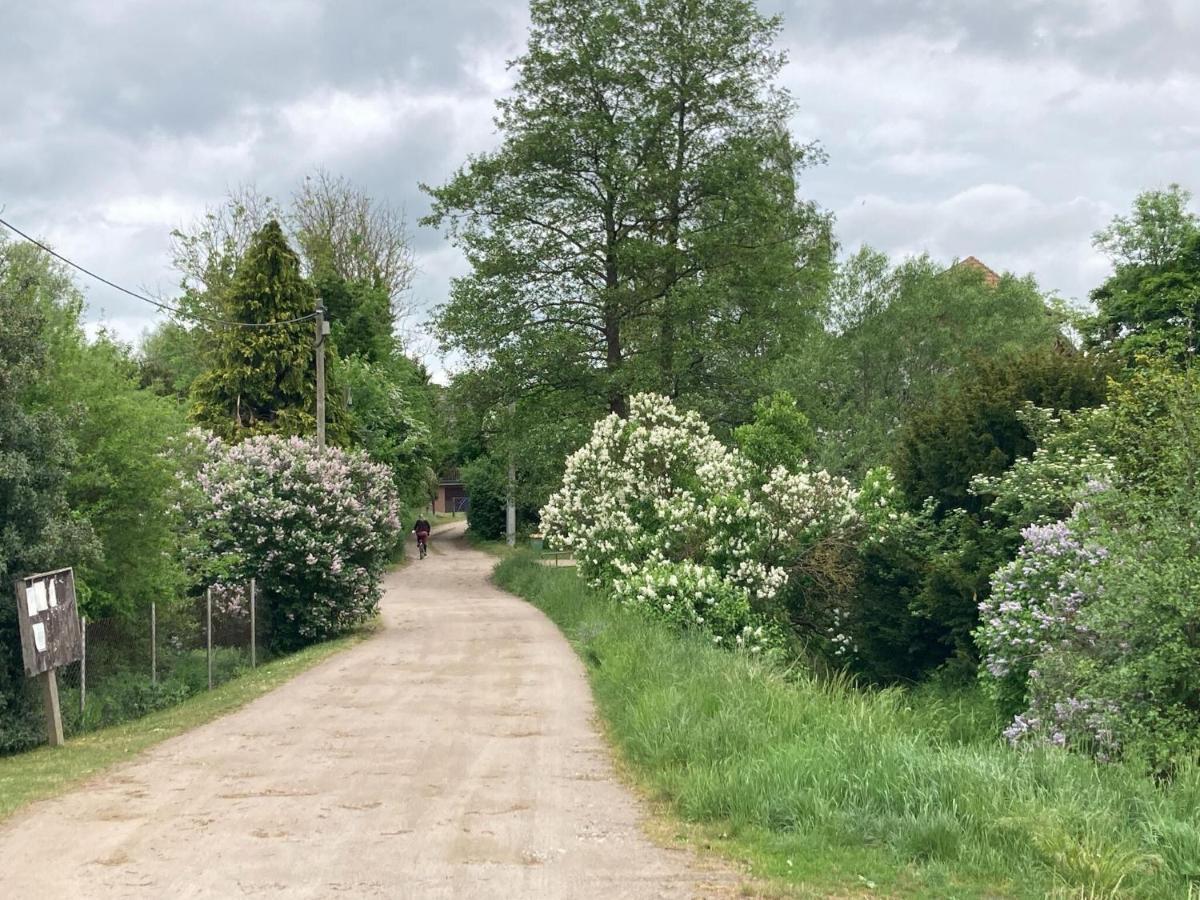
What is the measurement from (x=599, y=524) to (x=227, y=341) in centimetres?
1658

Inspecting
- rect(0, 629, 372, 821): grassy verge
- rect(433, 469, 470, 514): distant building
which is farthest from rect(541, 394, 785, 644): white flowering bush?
rect(433, 469, 470, 514): distant building

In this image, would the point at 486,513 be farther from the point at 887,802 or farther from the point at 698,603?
the point at 887,802

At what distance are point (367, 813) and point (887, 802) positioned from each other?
358cm

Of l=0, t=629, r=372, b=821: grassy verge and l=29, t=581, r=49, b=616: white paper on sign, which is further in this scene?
l=29, t=581, r=49, b=616: white paper on sign

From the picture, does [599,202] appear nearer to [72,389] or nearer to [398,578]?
[398,578]

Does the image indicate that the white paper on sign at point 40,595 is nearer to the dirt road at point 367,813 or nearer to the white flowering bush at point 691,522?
the dirt road at point 367,813

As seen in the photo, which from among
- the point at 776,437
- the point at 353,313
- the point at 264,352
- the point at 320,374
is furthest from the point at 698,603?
the point at 353,313

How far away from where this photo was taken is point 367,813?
25.0ft

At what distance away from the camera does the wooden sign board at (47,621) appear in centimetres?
1085

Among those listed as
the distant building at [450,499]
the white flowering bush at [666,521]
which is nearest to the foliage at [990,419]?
the white flowering bush at [666,521]

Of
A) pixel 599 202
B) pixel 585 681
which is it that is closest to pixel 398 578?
pixel 599 202

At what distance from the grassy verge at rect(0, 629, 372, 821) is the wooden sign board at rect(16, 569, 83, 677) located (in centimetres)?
94

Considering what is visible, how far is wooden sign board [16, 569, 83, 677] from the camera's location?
10852mm

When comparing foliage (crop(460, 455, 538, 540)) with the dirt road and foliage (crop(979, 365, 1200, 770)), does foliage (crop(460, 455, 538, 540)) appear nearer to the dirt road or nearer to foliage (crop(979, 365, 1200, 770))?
the dirt road
